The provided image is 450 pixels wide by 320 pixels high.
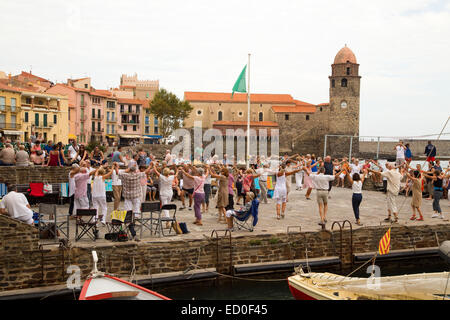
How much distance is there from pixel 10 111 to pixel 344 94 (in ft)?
153

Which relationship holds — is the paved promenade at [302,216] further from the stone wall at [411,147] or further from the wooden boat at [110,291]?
the stone wall at [411,147]

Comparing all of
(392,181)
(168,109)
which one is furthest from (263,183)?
(168,109)

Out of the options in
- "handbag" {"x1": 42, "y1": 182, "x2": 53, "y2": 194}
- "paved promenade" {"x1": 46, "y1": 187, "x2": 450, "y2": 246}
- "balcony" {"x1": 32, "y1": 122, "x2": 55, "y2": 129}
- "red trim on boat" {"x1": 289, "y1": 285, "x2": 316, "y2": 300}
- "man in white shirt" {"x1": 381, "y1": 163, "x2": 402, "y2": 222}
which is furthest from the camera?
"balcony" {"x1": 32, "y1": 122, "x2": 55, "y2": 129}

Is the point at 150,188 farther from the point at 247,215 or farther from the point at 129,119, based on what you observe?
the point at 129,119

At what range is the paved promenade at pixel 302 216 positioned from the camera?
11703 mm

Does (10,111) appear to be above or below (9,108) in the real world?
below

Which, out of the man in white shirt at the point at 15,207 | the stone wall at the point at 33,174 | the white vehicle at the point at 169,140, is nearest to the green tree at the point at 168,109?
the white vehicle at the point at 169,140

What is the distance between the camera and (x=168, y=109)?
222ft

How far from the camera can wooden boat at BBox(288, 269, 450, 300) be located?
8227mm

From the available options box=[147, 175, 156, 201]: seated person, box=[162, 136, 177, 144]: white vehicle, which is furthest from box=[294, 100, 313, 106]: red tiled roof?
box=[147, 175, 156, 201]: seated person

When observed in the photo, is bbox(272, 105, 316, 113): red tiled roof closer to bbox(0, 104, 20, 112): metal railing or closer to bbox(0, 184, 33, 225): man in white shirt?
bbox(0, 104, 20, 112): metal railing

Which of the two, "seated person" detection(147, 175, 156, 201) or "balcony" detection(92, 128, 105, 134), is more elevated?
"balcony" detection(92, 128, 105, 134)

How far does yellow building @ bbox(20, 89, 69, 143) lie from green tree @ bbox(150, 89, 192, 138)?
16.2 metres
